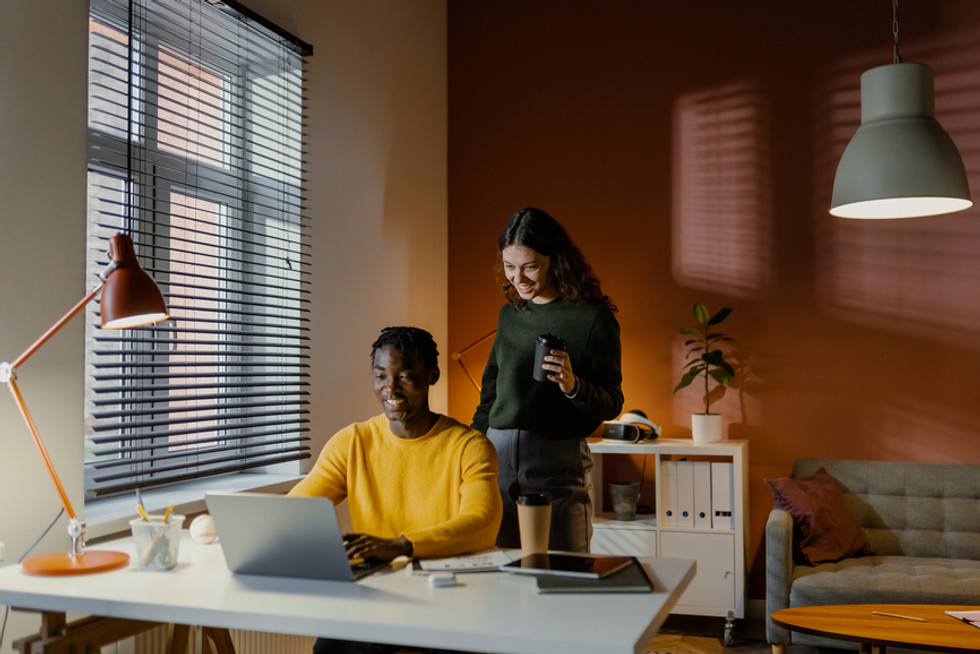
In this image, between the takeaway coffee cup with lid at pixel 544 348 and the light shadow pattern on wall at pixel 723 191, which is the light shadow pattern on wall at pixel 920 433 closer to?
the light shadow pattern on wall at pixel 723 191

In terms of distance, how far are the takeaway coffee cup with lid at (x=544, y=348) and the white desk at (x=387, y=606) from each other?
23.1 inches

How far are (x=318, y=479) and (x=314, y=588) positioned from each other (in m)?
0.47

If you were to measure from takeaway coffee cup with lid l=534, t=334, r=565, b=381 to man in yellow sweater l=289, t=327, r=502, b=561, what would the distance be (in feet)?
0.86

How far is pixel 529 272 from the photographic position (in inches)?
93.2

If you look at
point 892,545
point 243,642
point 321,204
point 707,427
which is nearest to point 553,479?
point 243,642

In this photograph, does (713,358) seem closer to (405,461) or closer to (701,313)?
(701,313)

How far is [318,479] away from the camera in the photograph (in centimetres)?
194

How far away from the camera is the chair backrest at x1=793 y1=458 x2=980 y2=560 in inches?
138

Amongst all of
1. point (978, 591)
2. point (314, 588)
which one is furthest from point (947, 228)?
point (314, 588)

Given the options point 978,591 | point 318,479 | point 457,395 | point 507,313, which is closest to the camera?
point 318,479

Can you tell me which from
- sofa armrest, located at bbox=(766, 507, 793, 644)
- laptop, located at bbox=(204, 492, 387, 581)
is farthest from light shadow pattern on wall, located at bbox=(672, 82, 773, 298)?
laptop, located at bbox=(204, 492, 387, 581)

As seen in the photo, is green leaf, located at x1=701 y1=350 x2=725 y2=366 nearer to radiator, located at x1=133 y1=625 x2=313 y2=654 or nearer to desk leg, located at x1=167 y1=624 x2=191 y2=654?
radiator, located at x1=133 y1=625 x2=313 y2=654

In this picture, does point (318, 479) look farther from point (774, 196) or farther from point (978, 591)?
point (774, 196)

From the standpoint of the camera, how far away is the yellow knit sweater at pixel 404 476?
188 cm
